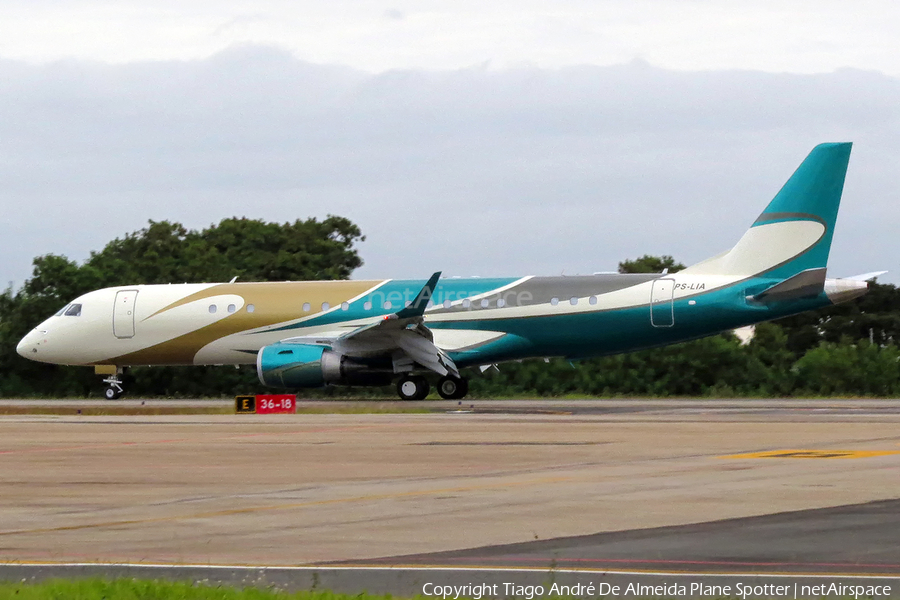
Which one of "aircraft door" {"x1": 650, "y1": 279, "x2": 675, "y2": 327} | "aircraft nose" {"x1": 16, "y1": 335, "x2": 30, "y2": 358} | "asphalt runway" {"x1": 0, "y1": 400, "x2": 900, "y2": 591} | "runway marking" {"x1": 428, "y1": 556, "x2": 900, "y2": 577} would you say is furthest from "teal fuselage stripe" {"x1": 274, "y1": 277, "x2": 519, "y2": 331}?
"runway marking" {"x1": 428, "y1": 556, "x2": 900, "y2": 577}

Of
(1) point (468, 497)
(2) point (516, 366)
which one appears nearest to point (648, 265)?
(2) point (516, 366)

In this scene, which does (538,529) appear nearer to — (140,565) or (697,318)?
(140,565)

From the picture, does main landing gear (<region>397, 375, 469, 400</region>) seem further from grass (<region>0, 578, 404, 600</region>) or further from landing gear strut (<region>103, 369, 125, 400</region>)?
grass (<region>0, 578, 404, 600</region>)

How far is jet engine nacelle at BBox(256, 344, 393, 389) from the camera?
3259 cm

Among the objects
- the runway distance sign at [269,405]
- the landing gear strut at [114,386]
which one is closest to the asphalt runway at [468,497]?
the runway distance sign at [269,405]

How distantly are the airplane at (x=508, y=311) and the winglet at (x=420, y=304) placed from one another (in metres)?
0.06

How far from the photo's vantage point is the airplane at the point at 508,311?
31.9 metres

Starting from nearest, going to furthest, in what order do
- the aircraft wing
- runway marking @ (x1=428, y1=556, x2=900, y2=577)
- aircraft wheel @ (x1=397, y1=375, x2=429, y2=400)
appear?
runway marking @ (x1=428, y1=556, x2=900, y2=577) < the aircraft wing < aircraft wheel @ (x1=397, y1=375, x2=429, y2=400)

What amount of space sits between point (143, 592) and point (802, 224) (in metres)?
27.0

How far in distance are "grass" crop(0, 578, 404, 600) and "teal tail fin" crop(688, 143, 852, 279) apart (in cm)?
2631

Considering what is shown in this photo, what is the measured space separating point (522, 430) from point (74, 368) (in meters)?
25.4

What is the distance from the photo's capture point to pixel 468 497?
1230cm

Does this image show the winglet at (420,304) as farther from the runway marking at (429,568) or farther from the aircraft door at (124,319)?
the runway marking at (429,568)

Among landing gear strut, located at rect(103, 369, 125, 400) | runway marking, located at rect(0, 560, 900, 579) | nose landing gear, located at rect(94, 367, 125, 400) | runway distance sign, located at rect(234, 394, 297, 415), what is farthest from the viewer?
landing gear strut, located at rect(103, 369, 125, 400)
